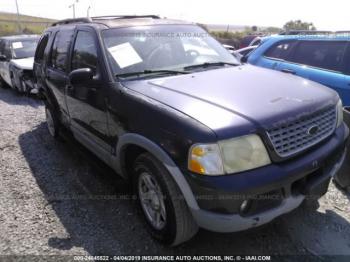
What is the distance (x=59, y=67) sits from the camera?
14.8 feet

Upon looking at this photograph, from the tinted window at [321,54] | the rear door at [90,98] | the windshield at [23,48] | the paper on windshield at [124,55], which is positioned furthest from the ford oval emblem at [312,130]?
the windshield at [23,48]

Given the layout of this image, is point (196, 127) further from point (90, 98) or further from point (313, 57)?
point (313, 57)

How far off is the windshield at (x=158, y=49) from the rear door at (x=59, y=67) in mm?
1060

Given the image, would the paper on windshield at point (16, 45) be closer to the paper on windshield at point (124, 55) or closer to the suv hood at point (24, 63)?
the suv hood at point (24, 63)

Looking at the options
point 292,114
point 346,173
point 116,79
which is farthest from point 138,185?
point 346,173

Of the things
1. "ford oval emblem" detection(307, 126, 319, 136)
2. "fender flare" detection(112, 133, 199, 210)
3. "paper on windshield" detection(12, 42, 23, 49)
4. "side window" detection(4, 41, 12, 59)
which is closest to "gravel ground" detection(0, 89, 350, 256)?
"fender flare" detection(112, 133, 199, 210)

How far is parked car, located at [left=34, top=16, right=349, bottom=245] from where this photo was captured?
7.38ft

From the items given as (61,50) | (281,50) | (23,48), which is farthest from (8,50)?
(281,50)

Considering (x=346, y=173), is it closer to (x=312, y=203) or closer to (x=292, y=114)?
(x=312, y=203)

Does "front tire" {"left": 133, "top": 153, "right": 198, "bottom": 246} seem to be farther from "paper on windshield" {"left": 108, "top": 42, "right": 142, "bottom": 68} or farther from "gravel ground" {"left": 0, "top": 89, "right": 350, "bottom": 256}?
"paper on windshield" {"left": 108, "top": 42, "right": 142, "bottom": 68}

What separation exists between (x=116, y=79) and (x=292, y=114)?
1.63 metres

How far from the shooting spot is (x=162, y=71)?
10.9 ft

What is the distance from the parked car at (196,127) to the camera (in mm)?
2250

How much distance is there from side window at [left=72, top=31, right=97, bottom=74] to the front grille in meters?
2.01
